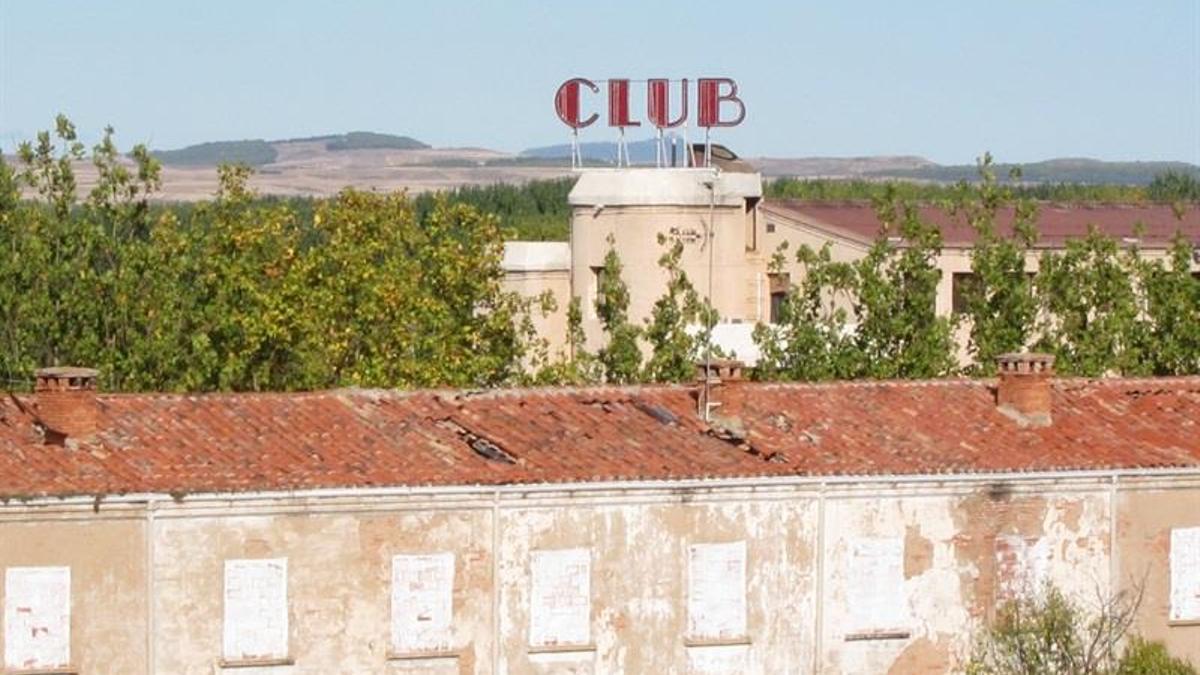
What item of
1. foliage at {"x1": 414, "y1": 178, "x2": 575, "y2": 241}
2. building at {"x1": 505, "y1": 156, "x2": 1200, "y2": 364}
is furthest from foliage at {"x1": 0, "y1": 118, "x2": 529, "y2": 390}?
foliage at {"x1": 414, "y1": 178, "x2": 575, "y2": 241}

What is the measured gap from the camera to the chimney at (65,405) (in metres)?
37.6

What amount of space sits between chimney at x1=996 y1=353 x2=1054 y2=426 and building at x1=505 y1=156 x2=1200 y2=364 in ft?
89.4

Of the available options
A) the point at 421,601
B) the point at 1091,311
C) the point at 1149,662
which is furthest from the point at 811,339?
the point at 421,601

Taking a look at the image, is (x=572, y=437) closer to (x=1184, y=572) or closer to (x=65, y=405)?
(x=65, y=405)

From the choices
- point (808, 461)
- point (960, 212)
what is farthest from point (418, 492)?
point (960, 212)

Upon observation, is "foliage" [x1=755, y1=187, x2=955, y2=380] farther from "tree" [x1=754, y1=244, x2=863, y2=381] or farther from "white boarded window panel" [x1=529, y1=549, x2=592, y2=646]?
"white boarded window panel" [x1=529, y1=549, x2=592, y2=646]

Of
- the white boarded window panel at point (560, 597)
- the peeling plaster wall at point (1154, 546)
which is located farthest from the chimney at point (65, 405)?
the peeling plaster wall at point (1154, 546)

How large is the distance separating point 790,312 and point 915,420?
53.5 ft

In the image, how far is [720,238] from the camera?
2975 inches

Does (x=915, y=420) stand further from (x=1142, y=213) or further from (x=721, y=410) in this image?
(x=1142, y=213)

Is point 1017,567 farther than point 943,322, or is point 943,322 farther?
point 943,322

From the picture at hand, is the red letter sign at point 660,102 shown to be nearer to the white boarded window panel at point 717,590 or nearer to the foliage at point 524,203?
the white boarded window panel at point 717,590

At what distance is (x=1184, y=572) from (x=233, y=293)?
23.4 meters

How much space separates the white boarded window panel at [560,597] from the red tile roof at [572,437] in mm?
1097
